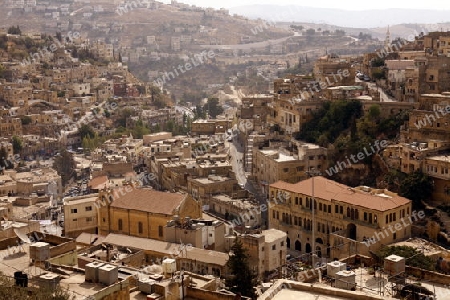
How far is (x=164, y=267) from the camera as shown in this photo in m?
17.3

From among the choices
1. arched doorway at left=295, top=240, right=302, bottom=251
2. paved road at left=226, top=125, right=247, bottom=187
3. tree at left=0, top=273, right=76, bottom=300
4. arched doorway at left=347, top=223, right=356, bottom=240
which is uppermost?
tree at left=0, top=273, right=76, bottom=300

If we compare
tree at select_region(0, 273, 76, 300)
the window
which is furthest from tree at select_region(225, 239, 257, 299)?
the window

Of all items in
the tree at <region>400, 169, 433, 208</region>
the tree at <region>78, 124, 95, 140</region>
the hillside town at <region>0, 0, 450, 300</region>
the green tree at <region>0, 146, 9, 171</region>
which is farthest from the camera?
the tree at <region>78, 124, 95, 140</region>

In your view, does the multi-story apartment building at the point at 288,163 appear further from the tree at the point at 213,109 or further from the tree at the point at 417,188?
the tree at the point at 213,109

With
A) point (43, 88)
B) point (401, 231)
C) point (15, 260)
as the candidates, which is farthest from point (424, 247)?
point (43, 88)

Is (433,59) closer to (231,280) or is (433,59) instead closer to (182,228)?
(182,228)

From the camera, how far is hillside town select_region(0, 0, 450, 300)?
15383mm

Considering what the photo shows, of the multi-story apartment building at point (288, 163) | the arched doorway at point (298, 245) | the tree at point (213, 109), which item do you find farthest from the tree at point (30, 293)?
the tree at point (213, 109)

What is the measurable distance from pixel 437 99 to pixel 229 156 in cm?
1402

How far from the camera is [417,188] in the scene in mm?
32531

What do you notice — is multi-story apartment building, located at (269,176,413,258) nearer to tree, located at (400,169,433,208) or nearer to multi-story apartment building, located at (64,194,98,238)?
tree, located at (400,169,433,208)

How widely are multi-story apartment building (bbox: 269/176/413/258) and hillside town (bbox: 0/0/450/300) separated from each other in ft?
0.26

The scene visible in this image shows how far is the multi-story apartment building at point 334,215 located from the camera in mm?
29594

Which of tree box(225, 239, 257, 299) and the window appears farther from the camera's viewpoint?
the window
